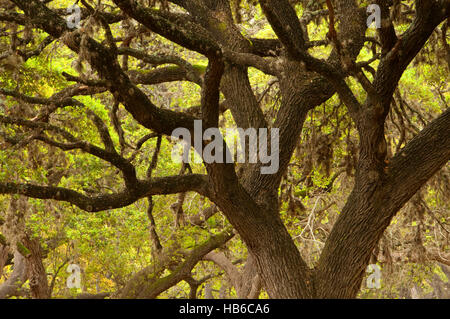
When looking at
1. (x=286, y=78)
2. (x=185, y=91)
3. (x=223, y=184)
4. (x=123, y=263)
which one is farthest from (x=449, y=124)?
(x=123, y=263)

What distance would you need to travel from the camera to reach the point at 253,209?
263 inches

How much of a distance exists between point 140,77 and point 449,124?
419 centimetres

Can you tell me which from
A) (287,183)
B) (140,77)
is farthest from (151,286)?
(140,77)

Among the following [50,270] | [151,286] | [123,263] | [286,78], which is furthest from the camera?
[50,270]

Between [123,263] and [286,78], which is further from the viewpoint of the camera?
[123,263]

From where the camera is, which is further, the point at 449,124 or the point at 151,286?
the point at 151,286

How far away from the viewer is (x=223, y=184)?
634 cm

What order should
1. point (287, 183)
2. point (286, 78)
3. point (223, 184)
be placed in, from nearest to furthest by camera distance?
point (223, 184), point (286, 78), point (287, 183)

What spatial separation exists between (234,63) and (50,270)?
1489cm
